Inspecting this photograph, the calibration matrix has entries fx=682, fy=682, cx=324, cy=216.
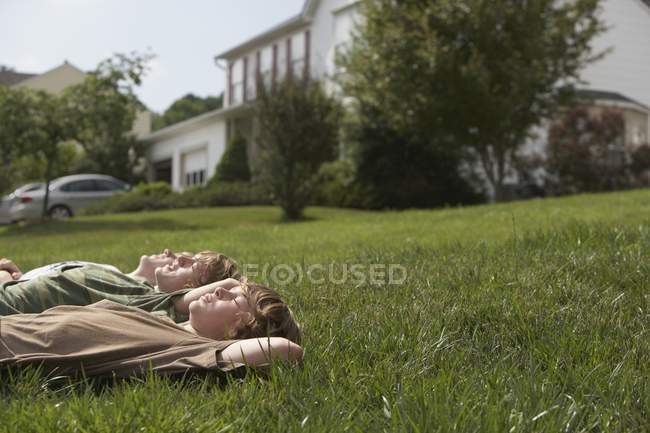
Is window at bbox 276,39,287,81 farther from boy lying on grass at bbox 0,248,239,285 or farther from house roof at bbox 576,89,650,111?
boy lying on grass at bbox 0,248,239,285

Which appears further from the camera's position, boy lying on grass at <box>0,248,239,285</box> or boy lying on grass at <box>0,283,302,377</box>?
boy lying on grass at <box>0,248,239,285</box>

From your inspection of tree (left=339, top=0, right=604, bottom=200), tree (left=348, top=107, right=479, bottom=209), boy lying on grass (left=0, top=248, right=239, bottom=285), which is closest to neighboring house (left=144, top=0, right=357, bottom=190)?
tree (left=348, top=107, right=479, bottom=209)

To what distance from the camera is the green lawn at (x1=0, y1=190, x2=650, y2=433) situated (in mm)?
2117

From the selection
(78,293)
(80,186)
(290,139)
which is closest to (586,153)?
(290,139)

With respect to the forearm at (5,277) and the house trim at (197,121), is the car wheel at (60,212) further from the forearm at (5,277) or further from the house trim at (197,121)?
the forearm at (5,277)

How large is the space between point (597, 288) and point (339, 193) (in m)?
18.2

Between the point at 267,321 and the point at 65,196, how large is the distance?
75.4 feet

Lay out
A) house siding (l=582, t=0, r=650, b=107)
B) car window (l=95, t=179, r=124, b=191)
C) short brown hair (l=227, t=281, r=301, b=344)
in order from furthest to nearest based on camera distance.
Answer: house siding (l=582, t=0, r=650, b=107), car window (l=95, t=179, r=124, b=191), short brown hair (l=227, t=281, r=301, b=344)

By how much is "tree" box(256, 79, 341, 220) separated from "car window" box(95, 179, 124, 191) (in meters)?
10.3

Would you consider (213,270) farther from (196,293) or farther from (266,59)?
(266,59)

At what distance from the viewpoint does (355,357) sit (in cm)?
282

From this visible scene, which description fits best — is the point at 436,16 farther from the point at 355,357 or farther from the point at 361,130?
the point at 355,357

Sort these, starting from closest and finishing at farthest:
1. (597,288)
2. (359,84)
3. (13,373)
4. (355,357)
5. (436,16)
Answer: (13,373), (355,357), (597,288), (436,16), (359,84)

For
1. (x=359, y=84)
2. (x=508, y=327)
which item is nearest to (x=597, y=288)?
(x=508, y=327)
